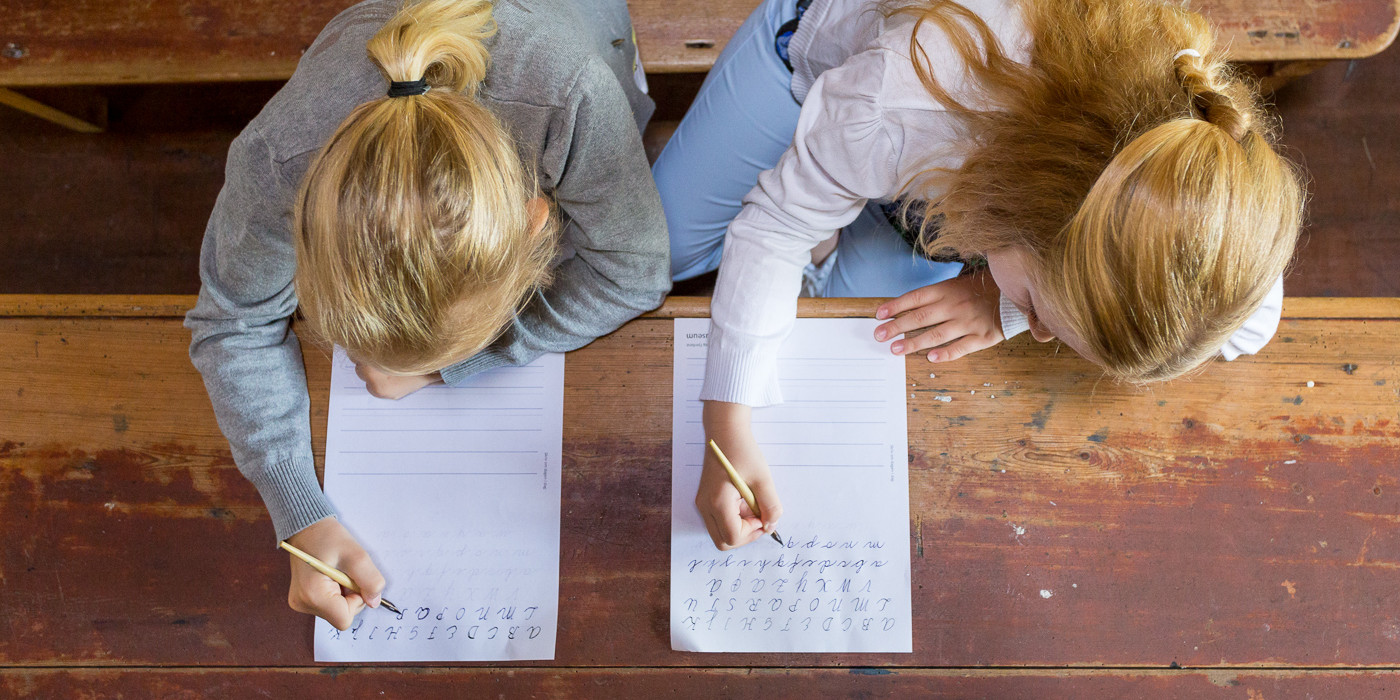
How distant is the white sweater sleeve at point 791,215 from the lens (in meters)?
0.61

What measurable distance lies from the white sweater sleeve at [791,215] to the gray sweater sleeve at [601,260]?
75 mm

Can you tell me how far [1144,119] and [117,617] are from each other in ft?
3.00

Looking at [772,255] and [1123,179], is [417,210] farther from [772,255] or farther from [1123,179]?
[1123,179]

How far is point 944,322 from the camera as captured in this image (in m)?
0.70

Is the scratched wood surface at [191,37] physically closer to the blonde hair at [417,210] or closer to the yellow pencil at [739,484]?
the blonde hair at [417,210]

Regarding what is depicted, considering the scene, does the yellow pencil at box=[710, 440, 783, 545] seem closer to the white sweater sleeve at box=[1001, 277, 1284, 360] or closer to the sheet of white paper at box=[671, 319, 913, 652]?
the sheet of white paper at box=[671, 319, 913, 652]

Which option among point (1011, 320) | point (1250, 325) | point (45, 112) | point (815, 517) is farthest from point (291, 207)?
point (45, 112)

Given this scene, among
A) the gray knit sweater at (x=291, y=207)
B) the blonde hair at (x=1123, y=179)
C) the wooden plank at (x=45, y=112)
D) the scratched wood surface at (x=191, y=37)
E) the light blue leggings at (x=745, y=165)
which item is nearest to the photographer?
the blonde hair at (x=1123, y=179)

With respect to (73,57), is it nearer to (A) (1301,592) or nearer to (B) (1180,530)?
(B) (1180,530)

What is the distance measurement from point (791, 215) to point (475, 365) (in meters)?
0.32

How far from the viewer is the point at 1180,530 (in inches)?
26.2

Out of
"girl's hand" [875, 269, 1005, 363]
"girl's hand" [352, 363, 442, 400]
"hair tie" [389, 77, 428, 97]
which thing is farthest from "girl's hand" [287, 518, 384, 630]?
"girl's hand" [875, 269, 1005, 363]

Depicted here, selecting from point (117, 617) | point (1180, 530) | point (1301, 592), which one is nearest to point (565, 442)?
point (117, 617)

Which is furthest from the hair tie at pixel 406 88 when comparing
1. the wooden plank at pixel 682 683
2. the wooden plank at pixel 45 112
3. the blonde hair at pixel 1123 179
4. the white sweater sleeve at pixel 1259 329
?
the wooden plank at pixel 45 112
